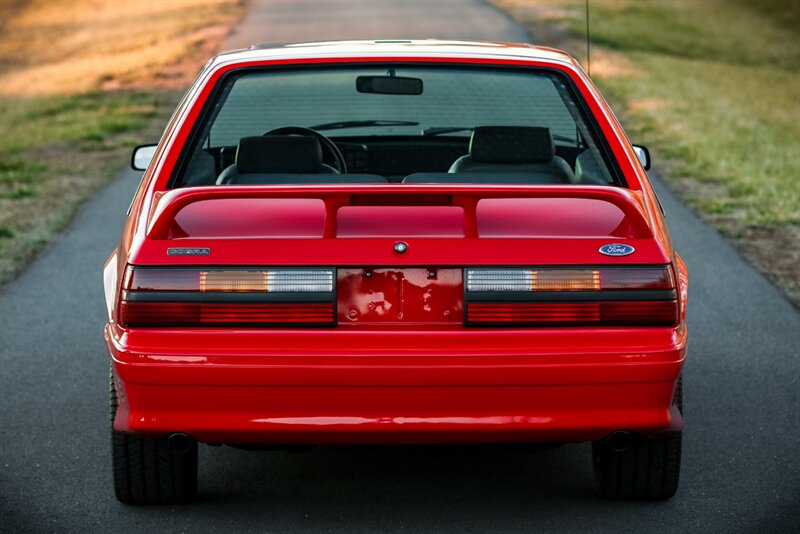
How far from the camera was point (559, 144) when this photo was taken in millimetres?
6078

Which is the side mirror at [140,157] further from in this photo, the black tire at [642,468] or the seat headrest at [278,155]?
the black tire at [642,468]

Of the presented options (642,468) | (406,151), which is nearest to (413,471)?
(642,468)

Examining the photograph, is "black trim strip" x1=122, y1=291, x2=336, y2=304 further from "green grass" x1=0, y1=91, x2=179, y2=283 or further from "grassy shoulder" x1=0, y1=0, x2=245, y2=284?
"green grass" x1=0, y1=91, x2=179, y2=283

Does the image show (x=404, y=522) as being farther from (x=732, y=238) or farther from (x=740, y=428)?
(x=732, y=238)

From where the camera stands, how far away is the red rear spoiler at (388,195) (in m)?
3.91

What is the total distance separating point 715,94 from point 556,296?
1749 cm

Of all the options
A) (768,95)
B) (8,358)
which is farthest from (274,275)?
(768,95)

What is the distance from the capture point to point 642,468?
447 cm

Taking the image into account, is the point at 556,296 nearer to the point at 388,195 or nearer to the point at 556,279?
the point at 556,279

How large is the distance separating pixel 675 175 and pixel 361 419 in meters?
9.22

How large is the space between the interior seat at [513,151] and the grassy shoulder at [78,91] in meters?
4.43

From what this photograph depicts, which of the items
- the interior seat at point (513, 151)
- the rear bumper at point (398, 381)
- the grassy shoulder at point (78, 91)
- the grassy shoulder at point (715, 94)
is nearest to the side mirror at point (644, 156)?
the interior seat at point (513, 151)

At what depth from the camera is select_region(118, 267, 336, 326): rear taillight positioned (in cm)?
391

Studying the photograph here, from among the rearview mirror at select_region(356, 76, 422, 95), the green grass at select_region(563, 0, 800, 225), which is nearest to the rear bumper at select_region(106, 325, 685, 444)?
the rearview mirror at select_region(356, 76, 422, 95)
